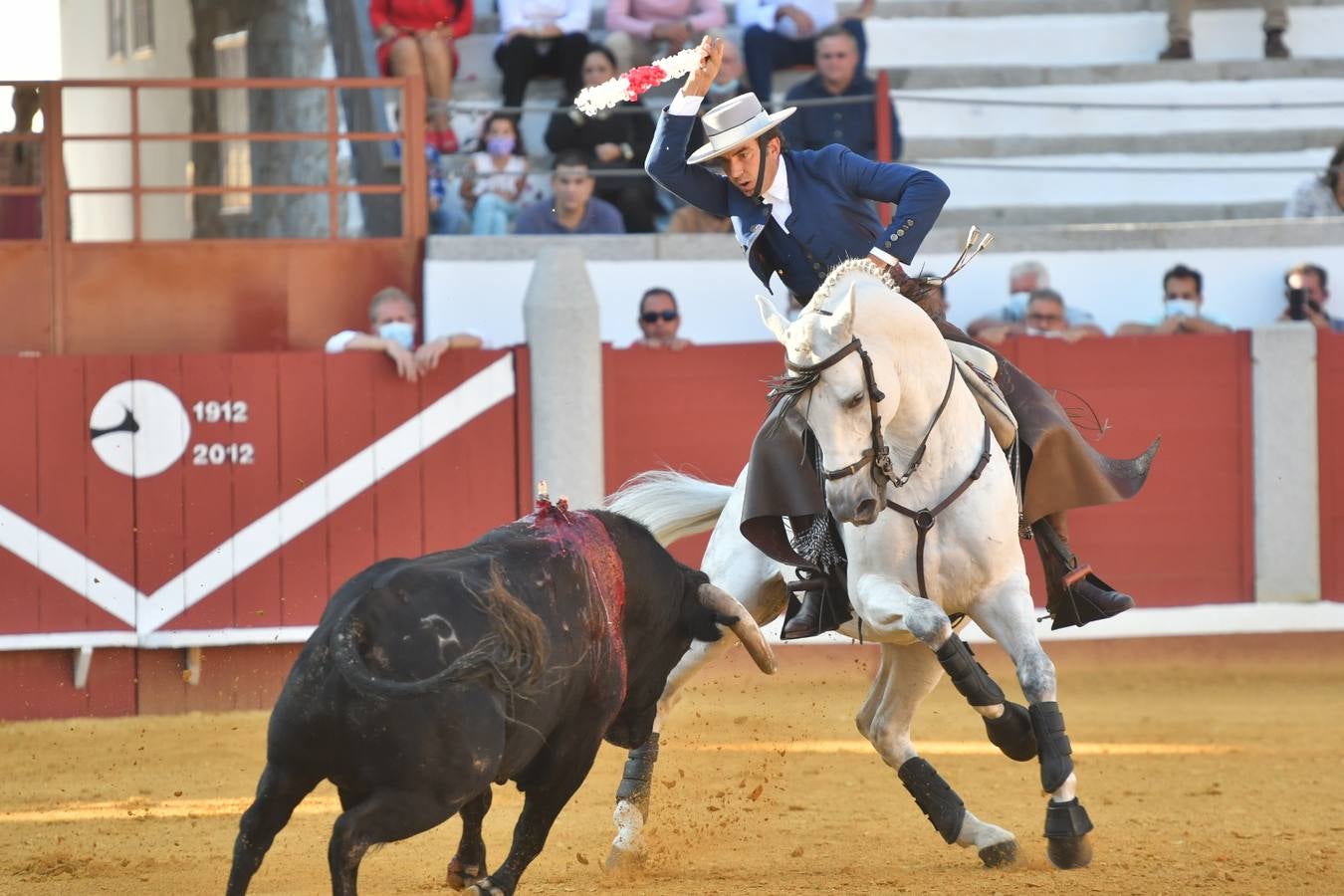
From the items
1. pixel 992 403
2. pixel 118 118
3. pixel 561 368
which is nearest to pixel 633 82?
pixel 992 403

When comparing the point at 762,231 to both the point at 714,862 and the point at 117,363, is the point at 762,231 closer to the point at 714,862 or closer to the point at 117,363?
the point at 714,862

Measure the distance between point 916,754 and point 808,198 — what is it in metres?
1.74

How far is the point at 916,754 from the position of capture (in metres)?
5.72

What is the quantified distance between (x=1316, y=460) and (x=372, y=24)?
20.7ft

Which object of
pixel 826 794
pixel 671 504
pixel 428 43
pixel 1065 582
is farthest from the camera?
pixel 428 43

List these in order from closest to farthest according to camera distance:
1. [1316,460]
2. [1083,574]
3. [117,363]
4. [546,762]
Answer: [546,762] → [1083,574] → [117,363] → [1316,460]

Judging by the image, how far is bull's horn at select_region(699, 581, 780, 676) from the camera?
4723 millimetres

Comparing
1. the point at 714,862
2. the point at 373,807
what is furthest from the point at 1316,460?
the point at 373,807

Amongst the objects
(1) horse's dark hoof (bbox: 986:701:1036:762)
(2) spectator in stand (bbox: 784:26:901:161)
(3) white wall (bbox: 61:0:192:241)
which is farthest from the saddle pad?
(3) white wall (bbox: 61:0:192:241)

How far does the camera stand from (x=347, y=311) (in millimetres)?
10188

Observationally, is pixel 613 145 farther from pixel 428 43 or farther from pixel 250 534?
pixel 250 534

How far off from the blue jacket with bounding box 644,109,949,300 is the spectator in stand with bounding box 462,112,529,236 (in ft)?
16.2

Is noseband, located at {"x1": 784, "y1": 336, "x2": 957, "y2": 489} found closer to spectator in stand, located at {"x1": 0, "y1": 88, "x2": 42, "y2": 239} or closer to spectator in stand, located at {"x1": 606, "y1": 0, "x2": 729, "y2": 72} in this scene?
spectator in stand, located at {"x1": 0, "y1": 88, "x2": 42, "y2": 239}

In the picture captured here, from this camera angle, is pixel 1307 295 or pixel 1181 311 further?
pixel 1307 295
